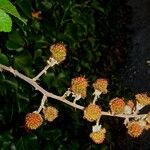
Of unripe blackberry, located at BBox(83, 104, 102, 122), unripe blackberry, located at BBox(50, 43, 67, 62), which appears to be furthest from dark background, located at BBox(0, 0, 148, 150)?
unripe blackberry, located at BBox(83, 104, 102, 122)

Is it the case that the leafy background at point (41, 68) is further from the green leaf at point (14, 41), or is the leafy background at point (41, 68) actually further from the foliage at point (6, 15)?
the foliage at point (6, 15)

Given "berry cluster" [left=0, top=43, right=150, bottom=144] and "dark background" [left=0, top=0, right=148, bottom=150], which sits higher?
"berry cluster" [left=0, top=43, right=150, bottom=144]

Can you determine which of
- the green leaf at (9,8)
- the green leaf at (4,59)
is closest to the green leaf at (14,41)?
the green leaf at (4,59)

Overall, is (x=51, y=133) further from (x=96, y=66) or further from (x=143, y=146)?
(x=96, y=66)

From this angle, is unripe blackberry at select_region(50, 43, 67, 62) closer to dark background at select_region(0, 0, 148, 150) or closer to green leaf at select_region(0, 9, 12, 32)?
dark background at select_region(0, 0, 148, 150)

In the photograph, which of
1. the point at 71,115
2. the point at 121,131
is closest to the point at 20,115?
the point at 71,115

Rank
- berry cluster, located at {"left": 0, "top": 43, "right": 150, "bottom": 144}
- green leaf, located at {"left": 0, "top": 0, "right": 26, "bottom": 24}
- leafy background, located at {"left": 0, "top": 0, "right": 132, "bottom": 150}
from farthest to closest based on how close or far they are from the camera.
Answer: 1. leafy background, located at {"left": 0, "top": 0, "right": 132, "bottom": 150}
2. berry cluster, located at {"left": 0, "top": 43, "right": 150, "bottom": 144}
3. green leaf, located at {"left": 0, "top": 0, "right": 26, "bottom": 24}
